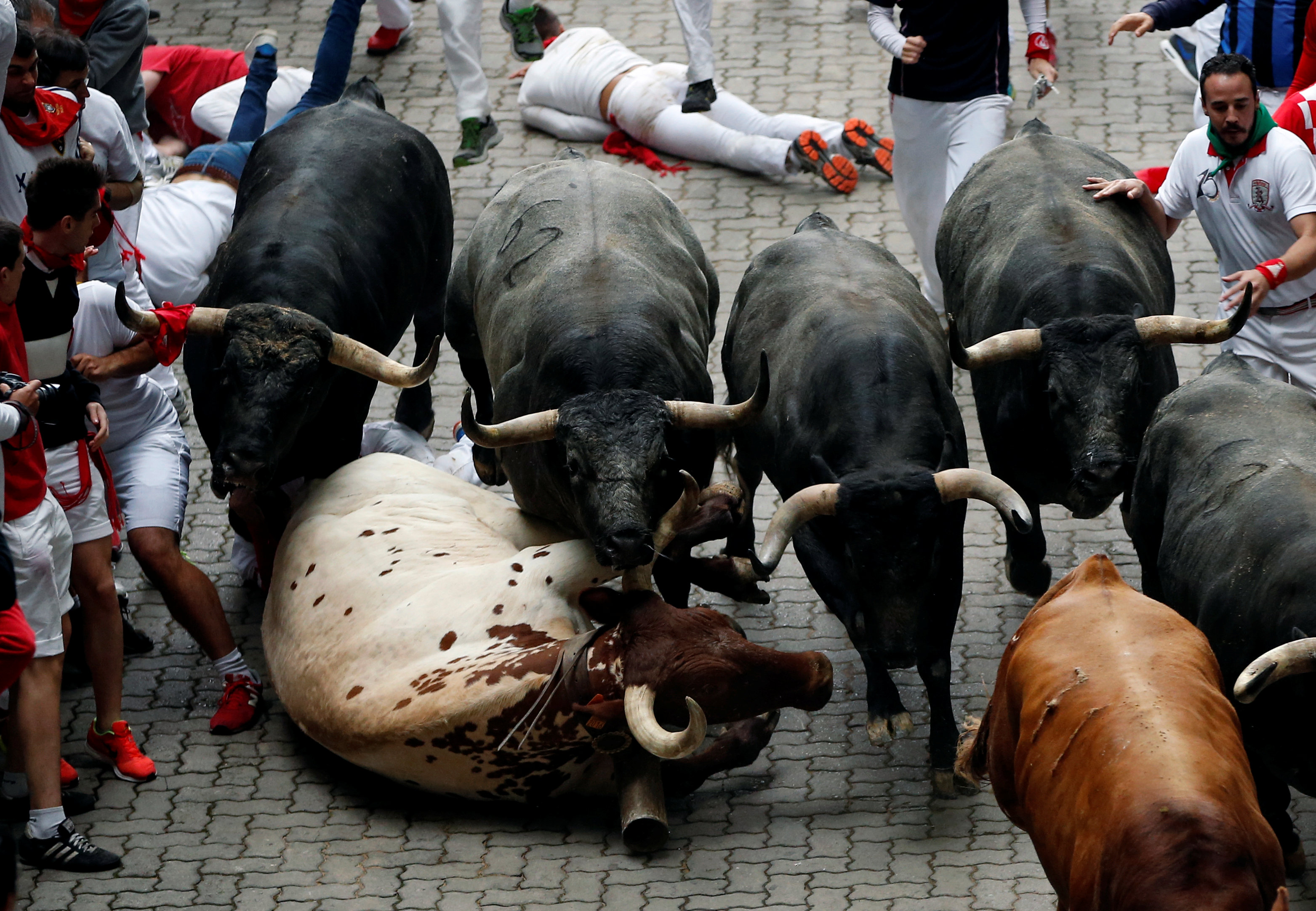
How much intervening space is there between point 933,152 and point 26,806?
258 inches

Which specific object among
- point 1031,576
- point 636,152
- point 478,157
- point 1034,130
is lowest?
point 636,152

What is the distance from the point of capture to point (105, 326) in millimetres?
7234

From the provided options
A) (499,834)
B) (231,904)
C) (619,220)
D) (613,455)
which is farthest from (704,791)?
(619,220)

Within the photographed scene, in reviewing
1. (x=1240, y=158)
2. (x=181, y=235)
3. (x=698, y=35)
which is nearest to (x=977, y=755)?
(x=1240, y=158)

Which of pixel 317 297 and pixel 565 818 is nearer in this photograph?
pixel 565 818

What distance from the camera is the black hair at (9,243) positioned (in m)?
6.14

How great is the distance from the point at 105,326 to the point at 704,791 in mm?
3422

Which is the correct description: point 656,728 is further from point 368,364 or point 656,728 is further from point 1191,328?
point 1191,328

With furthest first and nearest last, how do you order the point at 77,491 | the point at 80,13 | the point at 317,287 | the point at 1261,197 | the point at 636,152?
the point at 636,152
the point at 80,13
the point at 317,287
the point at 1261,197
the point at 77,491

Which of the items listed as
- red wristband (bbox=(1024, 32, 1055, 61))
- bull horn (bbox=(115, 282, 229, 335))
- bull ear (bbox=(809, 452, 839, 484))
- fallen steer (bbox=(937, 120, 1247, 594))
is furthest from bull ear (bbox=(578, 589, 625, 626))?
red wristband (bbox=(1024, 32, 1055, 61))

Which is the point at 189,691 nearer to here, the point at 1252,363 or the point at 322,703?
the point at 322,703

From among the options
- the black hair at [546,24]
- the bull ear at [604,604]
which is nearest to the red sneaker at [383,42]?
the black hair at [546,24]

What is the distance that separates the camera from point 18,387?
625 cm

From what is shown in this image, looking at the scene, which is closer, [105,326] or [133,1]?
[105,326]
